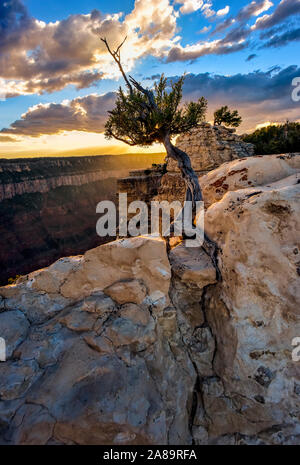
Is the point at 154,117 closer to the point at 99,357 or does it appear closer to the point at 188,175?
the point at 188,175

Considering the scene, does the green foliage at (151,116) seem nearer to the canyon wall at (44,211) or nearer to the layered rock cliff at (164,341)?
the layered rock cliff at (164,341)

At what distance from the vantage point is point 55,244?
5181cm

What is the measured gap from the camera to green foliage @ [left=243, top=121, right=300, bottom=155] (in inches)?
615

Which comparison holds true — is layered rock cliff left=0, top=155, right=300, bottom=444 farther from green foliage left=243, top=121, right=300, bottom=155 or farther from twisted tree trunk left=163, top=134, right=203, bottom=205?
green foliage left=243, top=121, right=300, bottom=155

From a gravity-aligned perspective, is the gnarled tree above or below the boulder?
above

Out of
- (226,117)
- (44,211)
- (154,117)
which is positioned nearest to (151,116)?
(154,117)

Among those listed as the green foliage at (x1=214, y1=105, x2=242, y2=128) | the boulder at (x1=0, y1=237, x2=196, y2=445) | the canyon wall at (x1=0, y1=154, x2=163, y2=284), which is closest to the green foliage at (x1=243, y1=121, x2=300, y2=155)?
the green foliage at (x1=214, y1=105, x2=242, y2=128)

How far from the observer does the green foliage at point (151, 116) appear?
8961 mm

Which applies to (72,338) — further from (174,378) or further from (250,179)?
(250,179)

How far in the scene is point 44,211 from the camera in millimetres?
59062

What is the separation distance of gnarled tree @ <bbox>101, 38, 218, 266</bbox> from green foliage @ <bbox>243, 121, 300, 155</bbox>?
8603 millimetres

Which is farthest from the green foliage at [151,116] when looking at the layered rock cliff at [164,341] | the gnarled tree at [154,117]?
the layered rock cliff at [164,341]

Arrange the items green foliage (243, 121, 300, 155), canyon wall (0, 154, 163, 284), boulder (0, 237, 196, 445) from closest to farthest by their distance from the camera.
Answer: boulder (0, 237, 196, 445), green foliage (243, 121, 300, 155), canyon wall (0, 154, 163, 284)
